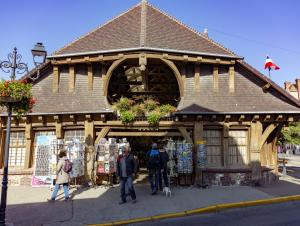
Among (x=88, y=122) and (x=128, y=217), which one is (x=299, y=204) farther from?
(x=88, y=122)

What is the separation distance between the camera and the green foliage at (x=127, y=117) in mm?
13578

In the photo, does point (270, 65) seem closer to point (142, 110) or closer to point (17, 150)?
point (142, 110)

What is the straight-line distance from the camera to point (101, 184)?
1364 centimetres

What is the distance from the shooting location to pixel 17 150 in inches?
569

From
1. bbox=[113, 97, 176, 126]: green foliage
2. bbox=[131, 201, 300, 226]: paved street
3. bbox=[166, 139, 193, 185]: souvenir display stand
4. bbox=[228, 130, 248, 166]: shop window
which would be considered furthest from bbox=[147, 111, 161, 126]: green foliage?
bbox=[131, 201, 300, 226]: paved street

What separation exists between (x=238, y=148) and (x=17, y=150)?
988 centimetres

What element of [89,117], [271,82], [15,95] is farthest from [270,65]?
[15,95]

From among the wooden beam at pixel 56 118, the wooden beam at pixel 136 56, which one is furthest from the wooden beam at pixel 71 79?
the wooden beam at pixel 56 118

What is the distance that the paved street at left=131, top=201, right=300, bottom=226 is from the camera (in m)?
7.83

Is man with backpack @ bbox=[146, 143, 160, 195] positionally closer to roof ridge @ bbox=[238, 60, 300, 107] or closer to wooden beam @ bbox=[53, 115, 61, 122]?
wooden beam @ bbox=[53, 115, 61, 122]

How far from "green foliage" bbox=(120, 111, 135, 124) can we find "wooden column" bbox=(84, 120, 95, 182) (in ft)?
4.48

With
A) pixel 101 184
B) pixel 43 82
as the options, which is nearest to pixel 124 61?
pixel 43 82

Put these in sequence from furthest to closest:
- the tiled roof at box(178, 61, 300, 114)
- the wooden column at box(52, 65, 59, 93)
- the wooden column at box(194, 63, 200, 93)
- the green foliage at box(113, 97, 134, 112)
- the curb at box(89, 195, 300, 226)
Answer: the wooden column at box(52, 65, 59, 93) → the wooden column at box(194, 63, 200, 93) → the green foliage at box(113, 97, 134, 112) → the tiled roof at box(178, 61, 300, 114) → the curb at box(89, 195, 300, 226)

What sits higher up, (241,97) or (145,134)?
(241,97)
